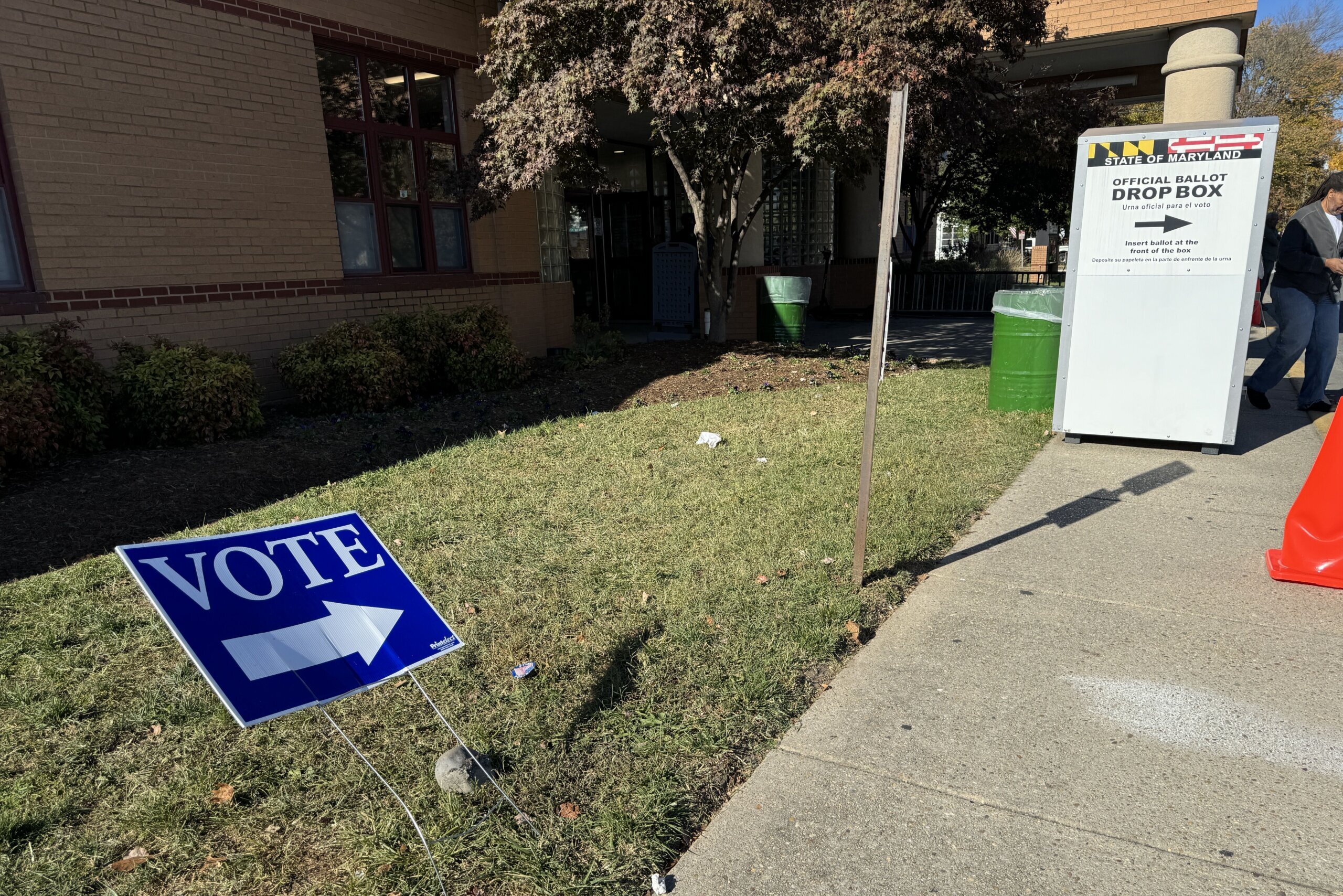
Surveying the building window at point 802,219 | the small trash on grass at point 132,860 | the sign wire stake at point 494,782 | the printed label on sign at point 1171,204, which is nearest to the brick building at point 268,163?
the building window at point 802,219

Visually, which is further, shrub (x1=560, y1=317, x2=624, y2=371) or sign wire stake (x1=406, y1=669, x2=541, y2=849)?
shrub (x1=560, y1=317, x2=624, y2=371)

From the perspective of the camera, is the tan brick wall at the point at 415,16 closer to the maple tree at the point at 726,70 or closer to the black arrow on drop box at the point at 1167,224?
the maple tree at the point at 726,70

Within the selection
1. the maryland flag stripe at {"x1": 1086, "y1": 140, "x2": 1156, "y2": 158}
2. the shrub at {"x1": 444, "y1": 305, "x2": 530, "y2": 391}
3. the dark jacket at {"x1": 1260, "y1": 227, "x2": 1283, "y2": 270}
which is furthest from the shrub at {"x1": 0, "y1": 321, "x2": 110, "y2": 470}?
the dark jacket at {"x1": 1260, "y1": 227, "x2": 1283, "y2": 270}

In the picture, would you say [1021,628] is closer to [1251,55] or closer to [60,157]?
[60,157]

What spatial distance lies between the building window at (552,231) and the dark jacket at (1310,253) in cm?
849

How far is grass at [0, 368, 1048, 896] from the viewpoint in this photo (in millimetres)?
2492

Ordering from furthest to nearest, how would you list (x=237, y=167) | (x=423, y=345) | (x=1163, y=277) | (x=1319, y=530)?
1. (x=423, y=345)
2. (x=237, y=167)
3. (x=1163, y=277)
4. (x=1319, y=530)

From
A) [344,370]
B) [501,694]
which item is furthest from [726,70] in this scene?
[501,694]

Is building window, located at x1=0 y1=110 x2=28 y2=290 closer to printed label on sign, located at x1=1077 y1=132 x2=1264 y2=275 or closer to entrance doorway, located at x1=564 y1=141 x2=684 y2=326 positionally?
printed label on sign, located at x1=1077 y1=132 x2=1264 y2=275

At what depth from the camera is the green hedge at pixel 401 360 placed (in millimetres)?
8141

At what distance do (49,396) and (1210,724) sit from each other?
7233mm

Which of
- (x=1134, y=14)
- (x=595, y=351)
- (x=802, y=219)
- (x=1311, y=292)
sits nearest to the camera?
(x=1311, y=292)

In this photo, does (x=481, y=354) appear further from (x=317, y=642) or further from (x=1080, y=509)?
(x=317, y=642)

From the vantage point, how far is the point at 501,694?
330 cm
